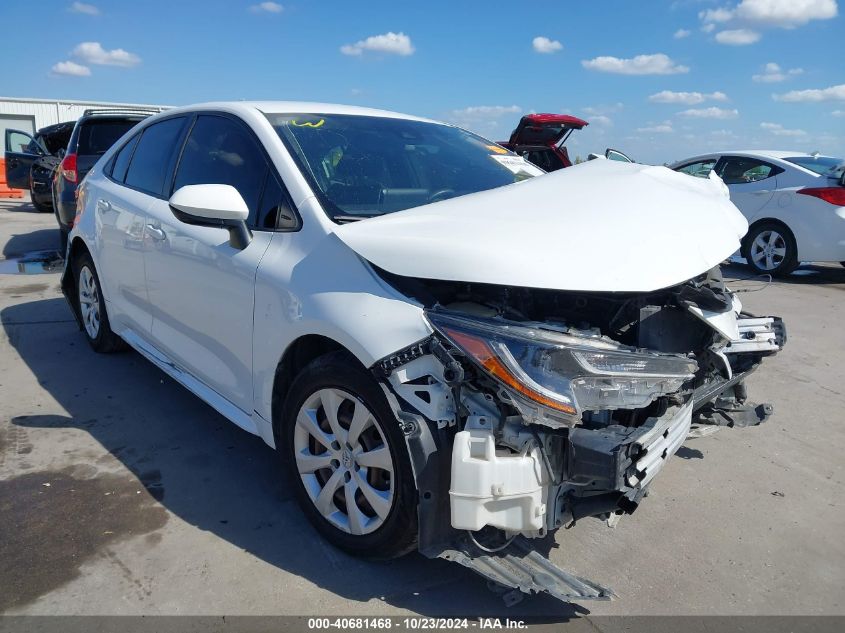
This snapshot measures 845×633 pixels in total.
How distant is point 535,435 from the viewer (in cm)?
219

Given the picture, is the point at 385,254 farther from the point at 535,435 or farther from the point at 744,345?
the point at 744,345

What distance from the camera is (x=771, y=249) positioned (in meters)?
9.03

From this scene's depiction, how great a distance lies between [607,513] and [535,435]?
0.45m

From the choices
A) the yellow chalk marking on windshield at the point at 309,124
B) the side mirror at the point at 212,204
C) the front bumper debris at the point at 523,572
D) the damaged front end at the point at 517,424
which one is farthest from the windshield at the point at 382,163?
the front bumper debris at the point at 523,572

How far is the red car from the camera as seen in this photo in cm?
1002

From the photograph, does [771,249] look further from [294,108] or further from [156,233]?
[156,233]

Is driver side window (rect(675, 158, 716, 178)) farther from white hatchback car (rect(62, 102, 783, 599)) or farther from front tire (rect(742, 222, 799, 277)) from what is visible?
white hatchback car (rect(62, 102, 783, 599))

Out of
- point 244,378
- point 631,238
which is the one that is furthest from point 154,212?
point 631,238

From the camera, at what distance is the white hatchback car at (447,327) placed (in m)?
2.19

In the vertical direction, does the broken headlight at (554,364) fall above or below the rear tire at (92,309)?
above

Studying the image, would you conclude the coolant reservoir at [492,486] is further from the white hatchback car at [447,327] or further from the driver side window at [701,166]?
the driver side window at [701,166]

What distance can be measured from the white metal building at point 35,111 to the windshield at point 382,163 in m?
25.7

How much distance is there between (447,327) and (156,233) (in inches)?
87.7

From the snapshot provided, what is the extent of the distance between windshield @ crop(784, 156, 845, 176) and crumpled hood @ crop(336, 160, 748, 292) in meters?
7.05
